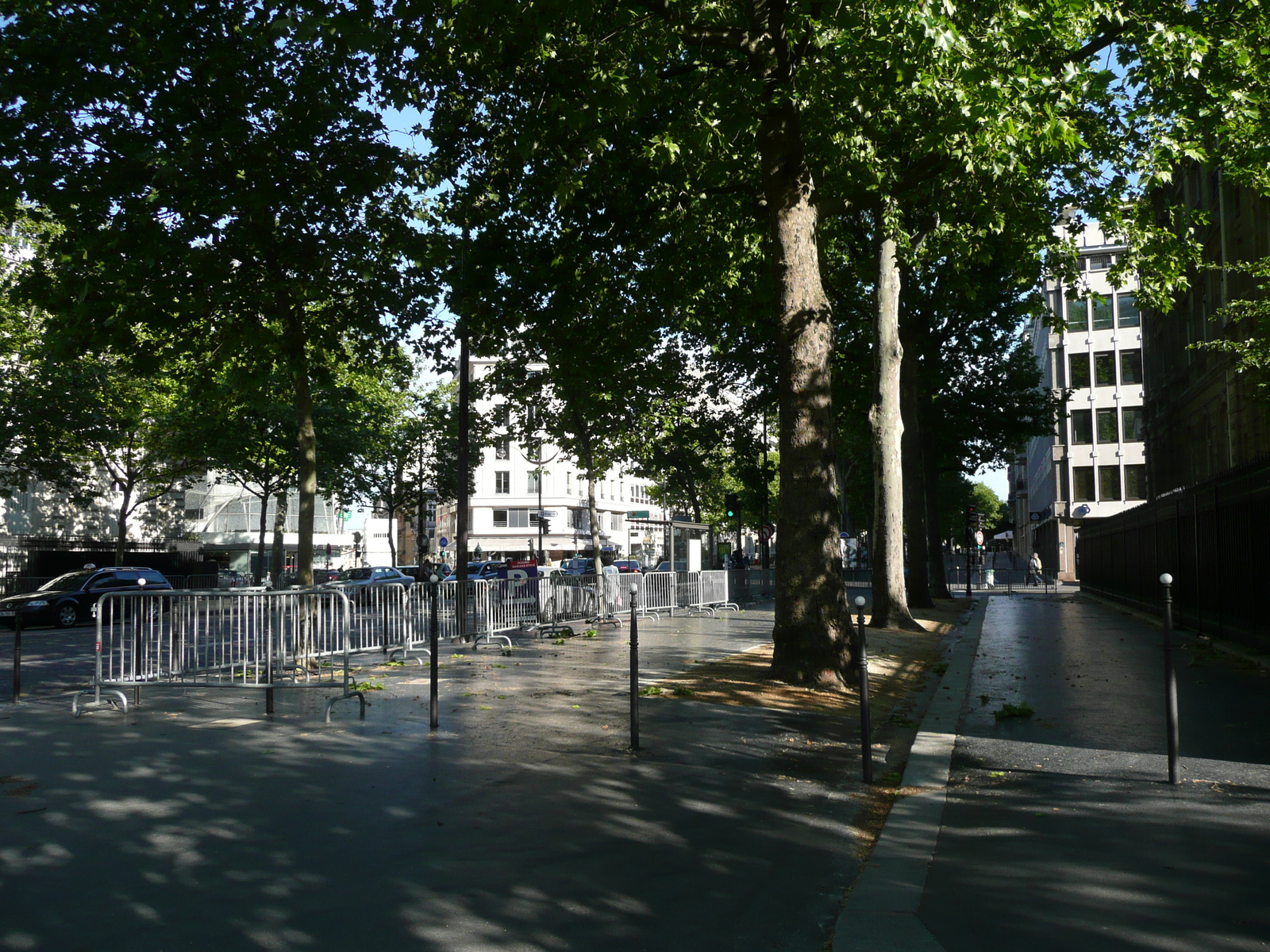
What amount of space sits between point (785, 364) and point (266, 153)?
22.0 feet

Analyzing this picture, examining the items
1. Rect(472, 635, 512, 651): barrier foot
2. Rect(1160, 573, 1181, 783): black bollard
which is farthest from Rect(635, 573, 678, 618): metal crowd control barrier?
Rect(1160, 573, 1181, 783): black bollard

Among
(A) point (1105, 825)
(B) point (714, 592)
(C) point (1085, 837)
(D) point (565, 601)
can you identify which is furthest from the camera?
(B) point (714, 592)

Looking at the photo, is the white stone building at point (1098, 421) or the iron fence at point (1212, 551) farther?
the white stone building at point (1098, 421)

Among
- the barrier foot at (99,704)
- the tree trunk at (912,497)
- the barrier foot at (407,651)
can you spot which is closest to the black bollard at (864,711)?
the barrier foot at (99,704)

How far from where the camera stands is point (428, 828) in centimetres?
599

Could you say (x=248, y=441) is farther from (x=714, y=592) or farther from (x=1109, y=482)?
(x=1109, y=482)

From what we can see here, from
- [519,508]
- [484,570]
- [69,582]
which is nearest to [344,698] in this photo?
[69,582]

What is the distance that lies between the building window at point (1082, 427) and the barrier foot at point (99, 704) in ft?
200

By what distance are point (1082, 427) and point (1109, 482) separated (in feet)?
11.9

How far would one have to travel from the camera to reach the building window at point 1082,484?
63531 millimetres

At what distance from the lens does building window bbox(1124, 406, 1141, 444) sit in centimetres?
6259

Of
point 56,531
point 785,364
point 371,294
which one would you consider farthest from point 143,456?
point 785,364

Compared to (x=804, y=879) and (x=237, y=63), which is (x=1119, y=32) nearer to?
(x=237, y=63)

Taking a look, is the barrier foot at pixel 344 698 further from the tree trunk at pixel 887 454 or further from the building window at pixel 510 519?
the building window at pixel 510 519
